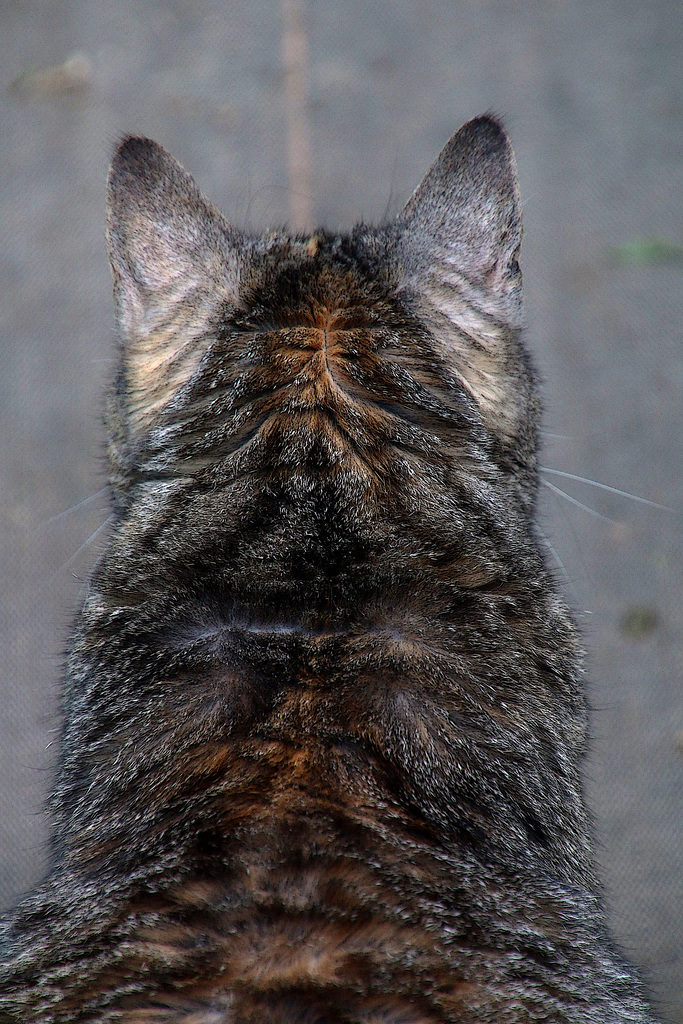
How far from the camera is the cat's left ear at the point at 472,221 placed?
5.35ft

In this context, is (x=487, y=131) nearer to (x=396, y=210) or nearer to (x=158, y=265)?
(x=158, y=265)

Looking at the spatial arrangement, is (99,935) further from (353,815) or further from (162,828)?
(353,815)

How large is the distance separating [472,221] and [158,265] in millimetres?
619

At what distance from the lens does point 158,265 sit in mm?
1652

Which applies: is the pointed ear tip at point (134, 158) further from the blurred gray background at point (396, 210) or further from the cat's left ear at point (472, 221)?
the blurred gray background at point (396, 210)

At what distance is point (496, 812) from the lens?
48.3 inches

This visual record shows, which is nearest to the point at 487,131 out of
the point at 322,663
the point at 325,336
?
the point at 325,336

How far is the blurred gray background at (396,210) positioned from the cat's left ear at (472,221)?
3.05 feet

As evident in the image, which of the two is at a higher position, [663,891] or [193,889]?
[193,889]

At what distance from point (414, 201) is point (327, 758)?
3.74 feet

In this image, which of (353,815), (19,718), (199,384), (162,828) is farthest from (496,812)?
(19,718)

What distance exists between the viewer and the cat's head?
1359 millimetres

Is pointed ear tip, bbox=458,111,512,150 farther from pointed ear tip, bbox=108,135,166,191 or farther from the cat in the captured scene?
pointed ear tip, bbox=108,135,166,191

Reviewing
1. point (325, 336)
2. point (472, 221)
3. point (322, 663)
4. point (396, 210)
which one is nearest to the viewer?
point (322, 663)
